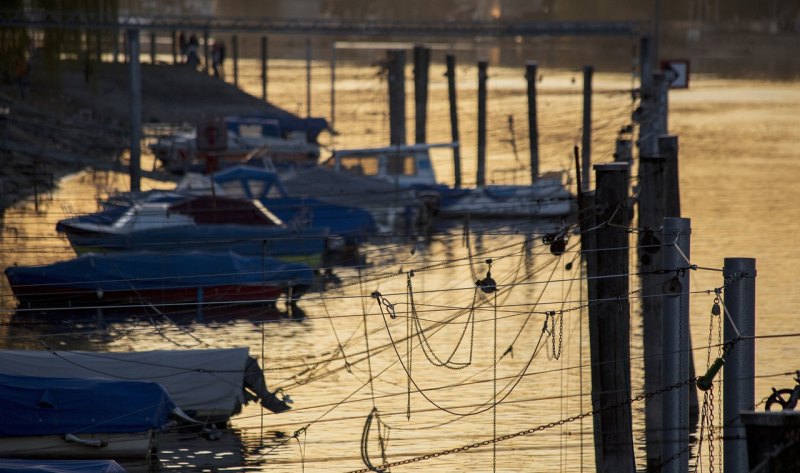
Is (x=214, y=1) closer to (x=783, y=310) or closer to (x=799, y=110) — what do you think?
(x=799, y=110)

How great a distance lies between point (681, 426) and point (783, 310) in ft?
42.7

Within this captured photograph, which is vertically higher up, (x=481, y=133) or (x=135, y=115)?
(x=135, y=115)

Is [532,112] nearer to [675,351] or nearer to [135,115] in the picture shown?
[135,115]

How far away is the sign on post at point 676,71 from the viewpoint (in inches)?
961

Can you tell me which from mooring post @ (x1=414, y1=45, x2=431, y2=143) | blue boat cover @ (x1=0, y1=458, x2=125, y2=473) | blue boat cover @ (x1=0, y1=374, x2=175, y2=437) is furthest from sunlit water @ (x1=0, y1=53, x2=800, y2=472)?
mooring post @ (x1=414, y1=45, x2=431, y2=143)

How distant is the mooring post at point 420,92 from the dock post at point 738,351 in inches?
1102

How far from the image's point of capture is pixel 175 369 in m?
16.4

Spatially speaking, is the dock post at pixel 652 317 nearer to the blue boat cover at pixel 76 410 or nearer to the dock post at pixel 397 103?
the blue boat cover at pixel 76 410

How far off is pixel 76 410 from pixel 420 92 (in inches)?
977

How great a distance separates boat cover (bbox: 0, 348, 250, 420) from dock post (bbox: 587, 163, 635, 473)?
A: 540 cm

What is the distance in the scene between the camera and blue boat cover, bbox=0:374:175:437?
1488cm

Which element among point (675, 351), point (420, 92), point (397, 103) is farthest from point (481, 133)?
point (675, 351)

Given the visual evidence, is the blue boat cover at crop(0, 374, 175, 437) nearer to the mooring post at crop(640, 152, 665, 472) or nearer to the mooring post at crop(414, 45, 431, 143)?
the mooring post at crop(640, 152, 665, 472)

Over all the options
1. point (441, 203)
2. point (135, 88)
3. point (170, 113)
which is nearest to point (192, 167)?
point (135, 88)
